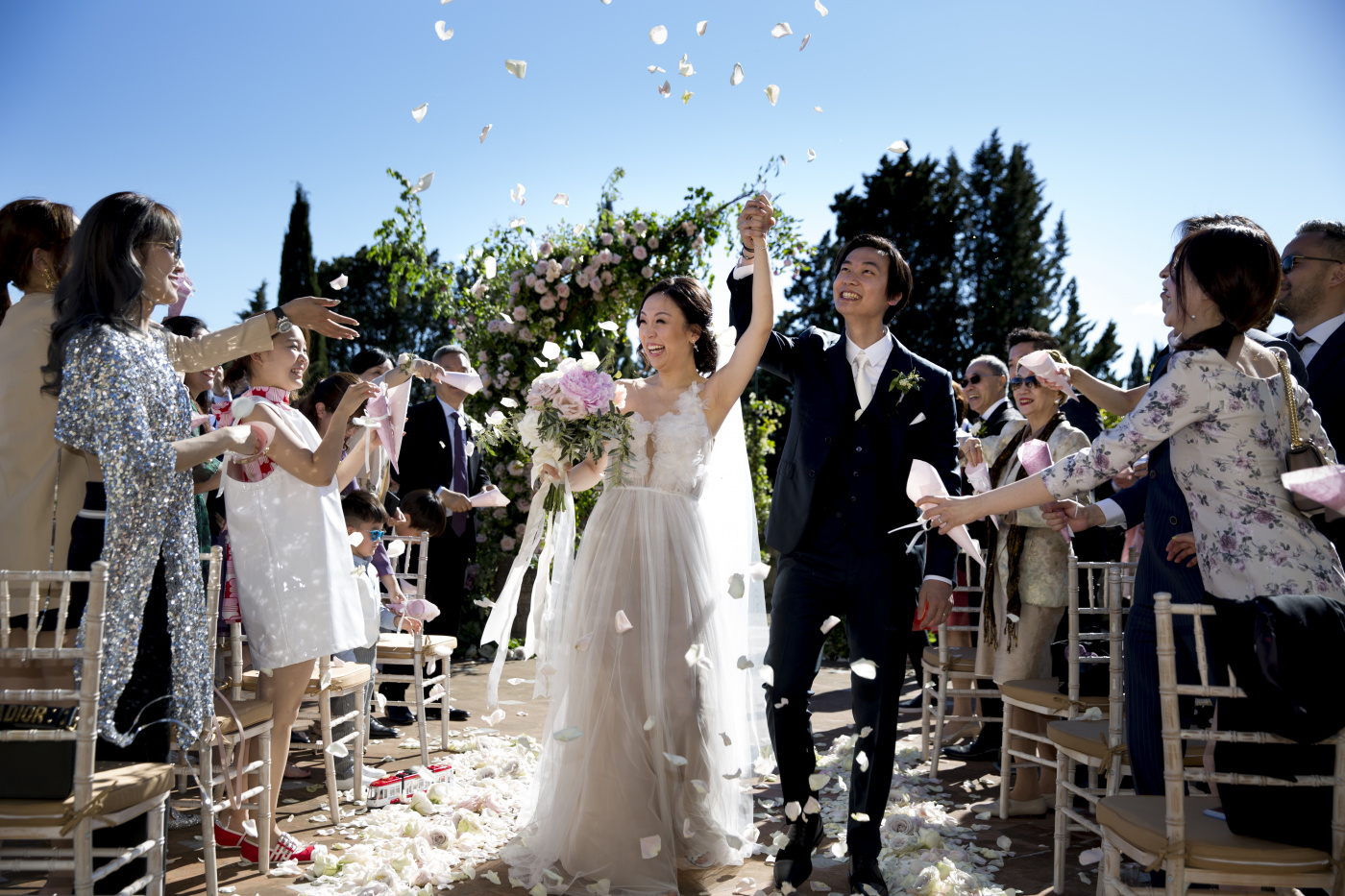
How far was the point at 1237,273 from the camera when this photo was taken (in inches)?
93.3

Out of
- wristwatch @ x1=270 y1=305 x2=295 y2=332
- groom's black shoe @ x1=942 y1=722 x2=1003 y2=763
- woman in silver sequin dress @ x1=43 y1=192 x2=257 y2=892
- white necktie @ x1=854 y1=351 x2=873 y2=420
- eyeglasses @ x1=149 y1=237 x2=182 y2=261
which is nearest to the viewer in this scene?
woman in silver sequin dress @ x1=43 y1=192 x2=257 y2=892

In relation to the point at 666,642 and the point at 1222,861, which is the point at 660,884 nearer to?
the point at 666,642

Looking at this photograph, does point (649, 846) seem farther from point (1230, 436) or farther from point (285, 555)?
point (1230, 436)

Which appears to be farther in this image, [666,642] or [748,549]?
[748,549]

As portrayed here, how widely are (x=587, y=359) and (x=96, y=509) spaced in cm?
166

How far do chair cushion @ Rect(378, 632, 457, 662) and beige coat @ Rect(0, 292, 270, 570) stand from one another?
2.70 m

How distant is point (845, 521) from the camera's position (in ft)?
10.5

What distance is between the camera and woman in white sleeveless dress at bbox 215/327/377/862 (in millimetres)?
3451

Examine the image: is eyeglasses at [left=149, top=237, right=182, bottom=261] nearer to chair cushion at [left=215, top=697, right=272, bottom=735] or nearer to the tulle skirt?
chair cushion at [left=215, top=697, right=272, bottom=735]

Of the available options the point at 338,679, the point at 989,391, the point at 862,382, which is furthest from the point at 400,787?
the point at 989,391

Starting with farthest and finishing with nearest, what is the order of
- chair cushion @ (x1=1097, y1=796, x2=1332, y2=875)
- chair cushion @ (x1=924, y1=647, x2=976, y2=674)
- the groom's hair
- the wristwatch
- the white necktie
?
chair cushion @ (x1=924, y1=647, x2=976, y2=674) < the groom's hair < the white necktie < the wristwatch < chair cushion @ (x1=1097, y1=796, x2=1332, y2=875)

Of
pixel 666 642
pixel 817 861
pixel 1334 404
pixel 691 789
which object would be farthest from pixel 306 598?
pixel 1334 404

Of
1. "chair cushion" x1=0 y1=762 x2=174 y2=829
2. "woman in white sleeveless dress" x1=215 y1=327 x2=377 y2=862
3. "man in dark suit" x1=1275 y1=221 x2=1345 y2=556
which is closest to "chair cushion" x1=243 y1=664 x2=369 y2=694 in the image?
"woman in white sleeveless dress" x1=215 y1=327 x2=377 y2=862

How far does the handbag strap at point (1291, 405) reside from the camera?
90.4 inches
